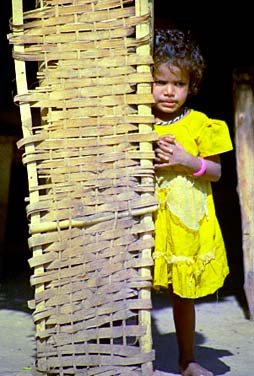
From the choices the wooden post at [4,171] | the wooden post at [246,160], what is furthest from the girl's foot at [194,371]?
the wooden post at [4,171]

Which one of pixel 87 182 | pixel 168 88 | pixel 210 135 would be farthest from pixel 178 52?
pixel 87 182

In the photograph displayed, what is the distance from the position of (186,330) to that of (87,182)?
0.74 meters

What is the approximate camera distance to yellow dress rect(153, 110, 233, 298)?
3590 millimetres

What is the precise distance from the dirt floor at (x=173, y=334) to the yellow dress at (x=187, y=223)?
0.61 m

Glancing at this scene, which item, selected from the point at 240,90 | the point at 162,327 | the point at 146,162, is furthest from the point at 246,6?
the point at 146,162

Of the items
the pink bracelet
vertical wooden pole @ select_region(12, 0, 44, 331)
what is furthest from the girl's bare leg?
vertical wooden pole @ select_region(12, 0, 44, 331)

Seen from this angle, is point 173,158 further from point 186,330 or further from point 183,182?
point 186,330

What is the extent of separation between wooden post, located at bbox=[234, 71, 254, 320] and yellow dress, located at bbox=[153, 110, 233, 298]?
1.47 metres

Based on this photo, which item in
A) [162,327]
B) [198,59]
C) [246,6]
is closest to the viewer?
[198,59]

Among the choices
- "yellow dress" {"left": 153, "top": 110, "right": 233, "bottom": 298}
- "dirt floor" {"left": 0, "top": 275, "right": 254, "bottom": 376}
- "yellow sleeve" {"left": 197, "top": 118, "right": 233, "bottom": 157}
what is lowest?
"dirt floor" {"left": 0, "top": 275, "right": 254, "bottom": 376}

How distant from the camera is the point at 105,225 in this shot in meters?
3.49

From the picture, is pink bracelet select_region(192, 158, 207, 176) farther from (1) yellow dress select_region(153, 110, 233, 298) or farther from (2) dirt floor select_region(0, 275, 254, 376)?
(2) dirt floor select_region(0, 275, 254, 376)

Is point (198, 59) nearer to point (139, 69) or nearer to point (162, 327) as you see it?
point (139, 69)

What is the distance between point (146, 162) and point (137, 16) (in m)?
0.55
